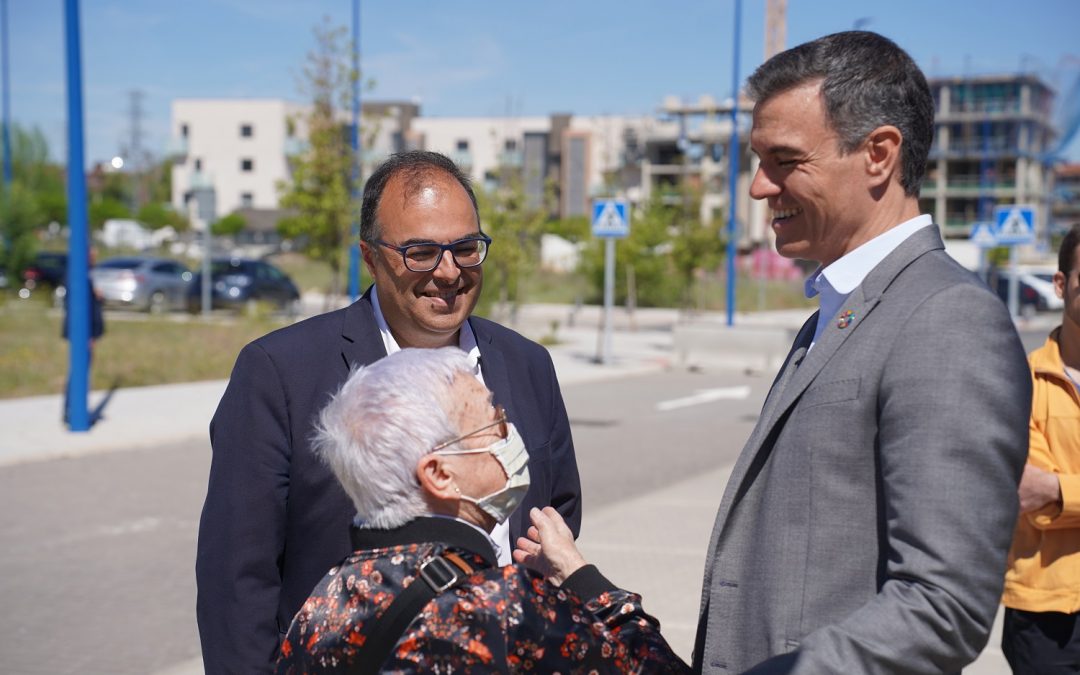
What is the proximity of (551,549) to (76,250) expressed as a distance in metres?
11.0

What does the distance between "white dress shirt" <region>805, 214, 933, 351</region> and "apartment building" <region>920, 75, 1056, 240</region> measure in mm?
90137

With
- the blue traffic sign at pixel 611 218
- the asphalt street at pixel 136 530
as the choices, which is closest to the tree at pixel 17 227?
the blue traffic sign at pixel 611 218

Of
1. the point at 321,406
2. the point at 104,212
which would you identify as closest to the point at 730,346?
the point at 321,406

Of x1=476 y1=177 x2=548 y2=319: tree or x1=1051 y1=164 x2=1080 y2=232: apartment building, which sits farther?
x1=1051 y1=164 x2=1080 y2=232: apartment building

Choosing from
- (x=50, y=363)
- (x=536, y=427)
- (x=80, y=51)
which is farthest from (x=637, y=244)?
Result: (x=536, y=427)

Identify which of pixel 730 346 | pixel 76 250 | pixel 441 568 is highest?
pixel 76 250

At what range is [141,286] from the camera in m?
31.5

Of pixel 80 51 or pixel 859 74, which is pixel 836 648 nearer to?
pixel 859 74

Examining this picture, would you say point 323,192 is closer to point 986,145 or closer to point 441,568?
point 441,568

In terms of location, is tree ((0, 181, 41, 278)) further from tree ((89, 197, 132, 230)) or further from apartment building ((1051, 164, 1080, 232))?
apartment building ((1051, 164, 1080, 232))

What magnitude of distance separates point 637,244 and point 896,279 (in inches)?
1210

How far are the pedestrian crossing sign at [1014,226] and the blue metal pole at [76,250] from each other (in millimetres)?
15673

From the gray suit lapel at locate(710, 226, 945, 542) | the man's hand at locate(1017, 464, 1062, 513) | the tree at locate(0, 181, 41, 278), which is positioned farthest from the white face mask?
the tree at locate(0, 181, 41, 278)

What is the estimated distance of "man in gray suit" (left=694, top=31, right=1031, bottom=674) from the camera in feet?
5.50
